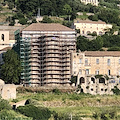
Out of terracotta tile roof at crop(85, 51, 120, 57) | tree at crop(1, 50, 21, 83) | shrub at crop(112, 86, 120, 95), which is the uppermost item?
terracotta tile roof at crop(85, 51, 120, 57)

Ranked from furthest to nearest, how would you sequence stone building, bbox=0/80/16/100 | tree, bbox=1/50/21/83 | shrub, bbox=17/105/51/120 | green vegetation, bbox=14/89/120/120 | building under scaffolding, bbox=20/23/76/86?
building under scaffolding, bbox=20/23/76/86 → tree, bbox=1/50/21/83 → stone building, bbox=0/80/16/100 → green vegetation, bbox=14/89/120/120 → shrub, bbox=17/105/51/120

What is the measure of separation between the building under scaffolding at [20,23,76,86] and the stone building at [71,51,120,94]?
164 cm

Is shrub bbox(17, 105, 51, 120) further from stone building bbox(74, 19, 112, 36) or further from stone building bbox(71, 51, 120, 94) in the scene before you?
stone building bbox(74, 19, 112, 36)

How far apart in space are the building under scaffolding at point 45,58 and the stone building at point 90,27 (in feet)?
80.1

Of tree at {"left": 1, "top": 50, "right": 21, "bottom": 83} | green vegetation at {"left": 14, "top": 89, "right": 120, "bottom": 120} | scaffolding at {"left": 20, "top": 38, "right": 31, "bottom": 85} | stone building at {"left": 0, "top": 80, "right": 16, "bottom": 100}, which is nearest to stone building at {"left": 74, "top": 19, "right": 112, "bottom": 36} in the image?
scaffolding at {"left": 20, "top": 38, "right": 31, "bottom": 85}

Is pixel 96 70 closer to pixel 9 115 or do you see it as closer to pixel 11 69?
pixel 11 69

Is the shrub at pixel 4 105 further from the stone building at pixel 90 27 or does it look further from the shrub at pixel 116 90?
the stone building at pixel 90 27

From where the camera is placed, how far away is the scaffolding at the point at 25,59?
88.8 metres

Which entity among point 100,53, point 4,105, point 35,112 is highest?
point 100,53

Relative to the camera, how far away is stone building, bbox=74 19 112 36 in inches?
4564

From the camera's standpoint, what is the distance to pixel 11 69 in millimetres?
86875

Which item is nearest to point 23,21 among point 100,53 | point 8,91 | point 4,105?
point 100,53

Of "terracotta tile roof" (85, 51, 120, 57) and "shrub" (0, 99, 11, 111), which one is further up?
"terracotta tile roof" (85, 51, 120, 57)

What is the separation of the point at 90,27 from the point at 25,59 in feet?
94.5
